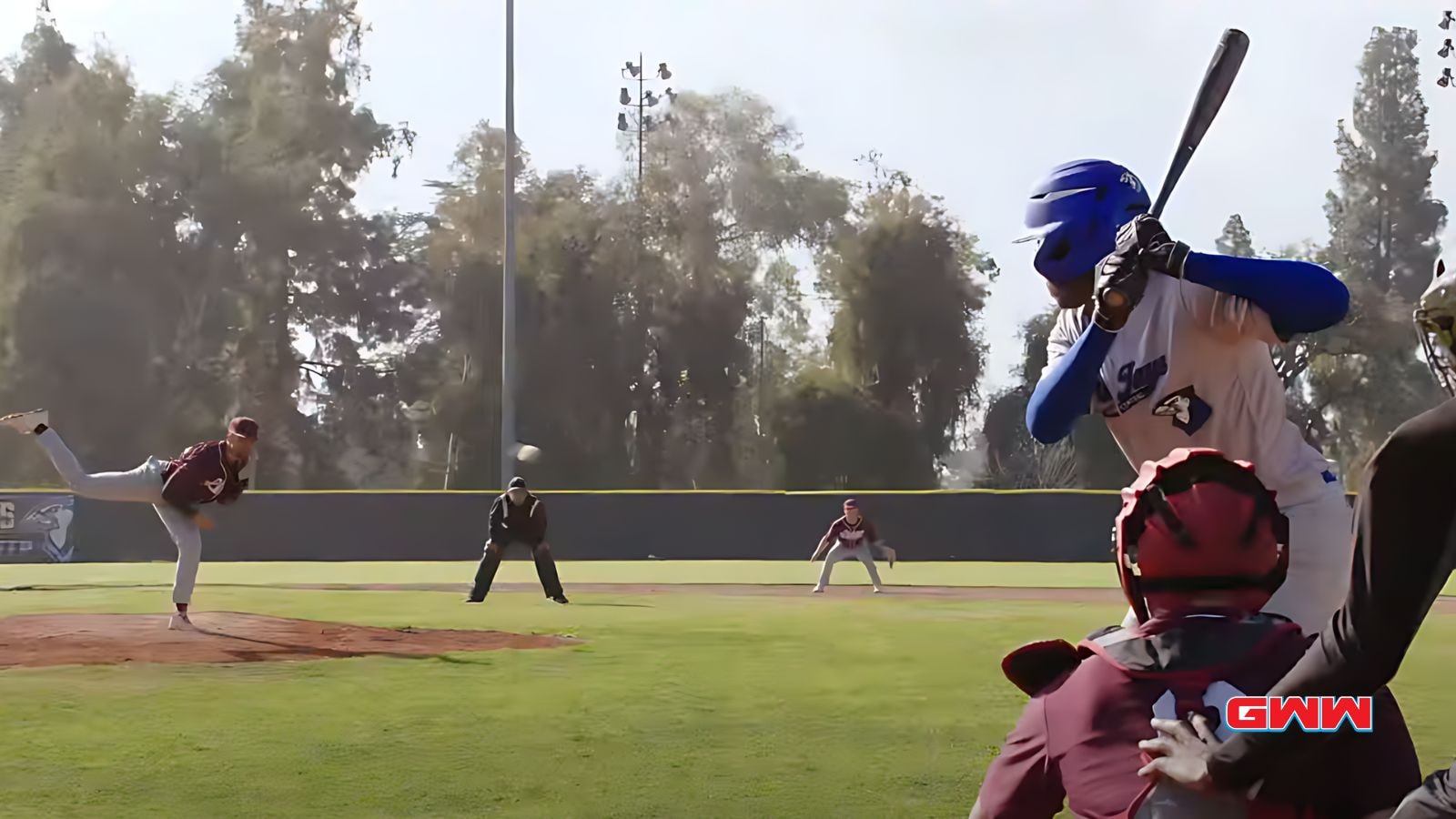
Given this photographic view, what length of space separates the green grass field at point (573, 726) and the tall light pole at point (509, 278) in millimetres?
20899

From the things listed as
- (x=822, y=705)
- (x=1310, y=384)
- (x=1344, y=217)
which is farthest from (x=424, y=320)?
(x=822, y=705)

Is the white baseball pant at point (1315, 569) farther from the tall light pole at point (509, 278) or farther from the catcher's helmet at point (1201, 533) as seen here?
the tall light pole at point (509, 278)

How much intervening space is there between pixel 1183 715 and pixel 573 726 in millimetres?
6197

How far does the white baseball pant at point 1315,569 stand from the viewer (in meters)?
3.95

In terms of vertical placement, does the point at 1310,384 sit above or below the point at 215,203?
below

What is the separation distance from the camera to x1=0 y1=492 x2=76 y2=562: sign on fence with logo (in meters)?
32.9

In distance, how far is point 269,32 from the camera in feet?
198

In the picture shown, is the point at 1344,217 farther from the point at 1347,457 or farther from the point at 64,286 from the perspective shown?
the point at 64,286

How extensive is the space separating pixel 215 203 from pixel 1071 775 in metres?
58.6

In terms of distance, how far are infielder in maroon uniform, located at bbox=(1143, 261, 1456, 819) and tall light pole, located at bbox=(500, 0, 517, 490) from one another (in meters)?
34.1

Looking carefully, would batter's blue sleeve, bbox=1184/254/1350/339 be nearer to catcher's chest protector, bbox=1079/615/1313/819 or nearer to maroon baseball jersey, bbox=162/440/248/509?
catcher's chest protector, bbox=1079/615/1313/819

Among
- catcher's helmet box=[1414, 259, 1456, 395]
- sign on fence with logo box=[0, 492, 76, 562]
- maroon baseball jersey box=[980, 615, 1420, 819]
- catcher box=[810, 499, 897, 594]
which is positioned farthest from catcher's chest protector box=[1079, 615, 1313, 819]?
sign on fence with logo box=[0, 492, 76, 562]

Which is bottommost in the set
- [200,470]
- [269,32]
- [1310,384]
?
[200,470]

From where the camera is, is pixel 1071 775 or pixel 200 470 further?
pixel 200 470
